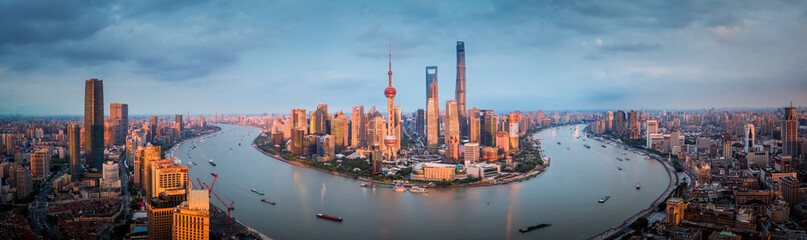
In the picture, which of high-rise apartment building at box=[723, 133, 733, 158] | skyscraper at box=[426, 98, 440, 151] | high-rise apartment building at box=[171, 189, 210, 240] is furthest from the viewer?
skyscraper at box=[426, 98, 440, 151]

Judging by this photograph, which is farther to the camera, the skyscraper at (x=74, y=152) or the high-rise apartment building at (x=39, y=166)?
the skyscraper at (x=74, y=152)

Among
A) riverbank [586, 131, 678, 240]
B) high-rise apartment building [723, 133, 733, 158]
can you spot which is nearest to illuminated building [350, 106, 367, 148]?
riverbank [586, 131, 678, 240]

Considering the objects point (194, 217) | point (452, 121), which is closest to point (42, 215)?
point (194, 217)

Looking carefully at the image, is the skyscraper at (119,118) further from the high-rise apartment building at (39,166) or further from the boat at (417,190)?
the boat at (417,190)

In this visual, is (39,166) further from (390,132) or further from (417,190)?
(390,132)

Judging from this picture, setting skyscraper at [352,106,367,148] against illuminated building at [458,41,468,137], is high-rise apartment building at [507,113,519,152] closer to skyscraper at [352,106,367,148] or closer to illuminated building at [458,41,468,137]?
illuminated building at [458,41,468,137]

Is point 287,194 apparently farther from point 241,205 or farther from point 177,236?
point 177,236

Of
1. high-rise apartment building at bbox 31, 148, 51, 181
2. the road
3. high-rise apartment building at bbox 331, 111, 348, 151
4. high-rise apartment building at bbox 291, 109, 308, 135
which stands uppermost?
high-rise apartment building at bbox 291, 109, 308, 135

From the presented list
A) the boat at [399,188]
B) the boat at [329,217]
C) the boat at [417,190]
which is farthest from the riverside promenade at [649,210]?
the boat at [399,188]
